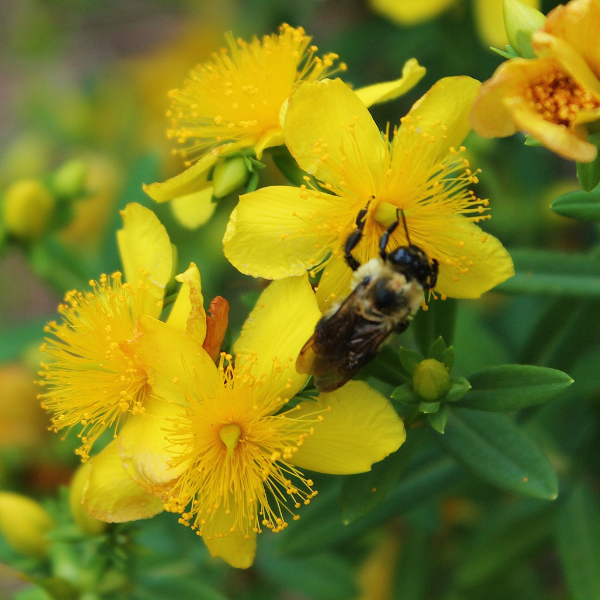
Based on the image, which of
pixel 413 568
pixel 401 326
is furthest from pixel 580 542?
pixel 401 326

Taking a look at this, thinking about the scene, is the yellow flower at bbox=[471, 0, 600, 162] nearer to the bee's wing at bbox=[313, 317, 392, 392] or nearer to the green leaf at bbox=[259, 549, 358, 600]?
the bee's wing at bbox=[313, 317, 392, 392]

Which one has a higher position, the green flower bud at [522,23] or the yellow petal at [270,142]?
the green flower bud at [522,23]

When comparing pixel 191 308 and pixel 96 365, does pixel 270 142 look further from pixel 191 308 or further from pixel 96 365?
pixel 96 365

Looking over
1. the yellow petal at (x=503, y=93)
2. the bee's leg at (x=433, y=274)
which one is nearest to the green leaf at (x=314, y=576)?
the bee's leg at (x=433, y=274)

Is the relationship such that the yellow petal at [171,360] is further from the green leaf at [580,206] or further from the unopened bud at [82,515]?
the green leaf at [580,206]

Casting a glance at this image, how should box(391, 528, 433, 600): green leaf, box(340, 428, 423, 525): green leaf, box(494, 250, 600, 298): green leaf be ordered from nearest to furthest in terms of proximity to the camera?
box(340, 428, 423, 525): green leaf
box(494, 250, 600, 298): green leaf
box(391, 528, 433, 600): green leaf

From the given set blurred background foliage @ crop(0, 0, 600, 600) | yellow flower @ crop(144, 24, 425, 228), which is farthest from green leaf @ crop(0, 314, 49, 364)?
yellow flower @ crop(144, 24, 425, 228)
